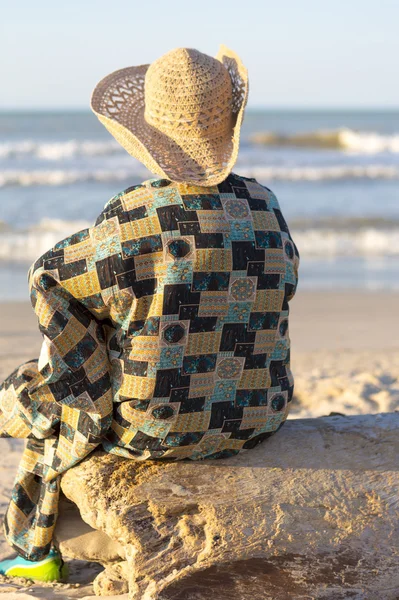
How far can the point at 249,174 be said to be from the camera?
17016 millimetres

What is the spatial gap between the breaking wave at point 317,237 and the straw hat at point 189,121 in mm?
6329

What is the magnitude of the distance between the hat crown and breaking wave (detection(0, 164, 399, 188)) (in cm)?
1281

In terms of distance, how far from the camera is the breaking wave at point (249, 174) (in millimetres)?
15227

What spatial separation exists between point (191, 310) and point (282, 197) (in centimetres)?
1153

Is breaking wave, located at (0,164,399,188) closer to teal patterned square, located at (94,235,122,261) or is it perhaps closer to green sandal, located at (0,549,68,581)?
green sandal, located at (0,549,68,581)

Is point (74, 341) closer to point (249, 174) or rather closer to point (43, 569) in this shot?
point (43, 569)

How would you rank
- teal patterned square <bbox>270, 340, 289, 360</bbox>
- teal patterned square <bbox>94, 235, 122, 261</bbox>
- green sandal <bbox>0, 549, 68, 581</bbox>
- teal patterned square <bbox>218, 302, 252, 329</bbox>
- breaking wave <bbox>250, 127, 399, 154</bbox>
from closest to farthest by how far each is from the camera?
teal patterned square <bbox>94, 235, 122, 261</bbox> → teal patterned square <bbox>218, 302, 252, 329</bbox> → teal patterned square <bbox>270, 340, 289, 360</bbox> → green sandal <bbox>0, 549, 68, 581</bbox> → breaking wave <bbox>250, 127, 399, 154</bbox>

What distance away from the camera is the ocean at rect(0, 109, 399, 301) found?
324 inches

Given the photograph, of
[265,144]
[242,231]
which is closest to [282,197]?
[242,231]

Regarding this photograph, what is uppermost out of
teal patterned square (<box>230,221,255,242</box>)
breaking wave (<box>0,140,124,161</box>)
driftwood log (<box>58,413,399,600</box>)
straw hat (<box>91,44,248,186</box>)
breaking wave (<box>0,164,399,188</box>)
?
straw hat (<box>91,44,248,186</box>)

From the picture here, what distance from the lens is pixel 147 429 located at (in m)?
2.14

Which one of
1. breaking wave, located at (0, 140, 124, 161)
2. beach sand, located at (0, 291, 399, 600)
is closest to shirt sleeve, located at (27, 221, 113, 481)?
beach sand, located at (0, 291, 399, 600)

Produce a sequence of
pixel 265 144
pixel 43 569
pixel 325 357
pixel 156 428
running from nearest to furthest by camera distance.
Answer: pixel 156 428
pixel 43 569
pixel 325 357
pixel 265 144

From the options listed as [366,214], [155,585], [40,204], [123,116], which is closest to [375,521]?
[155,585]
